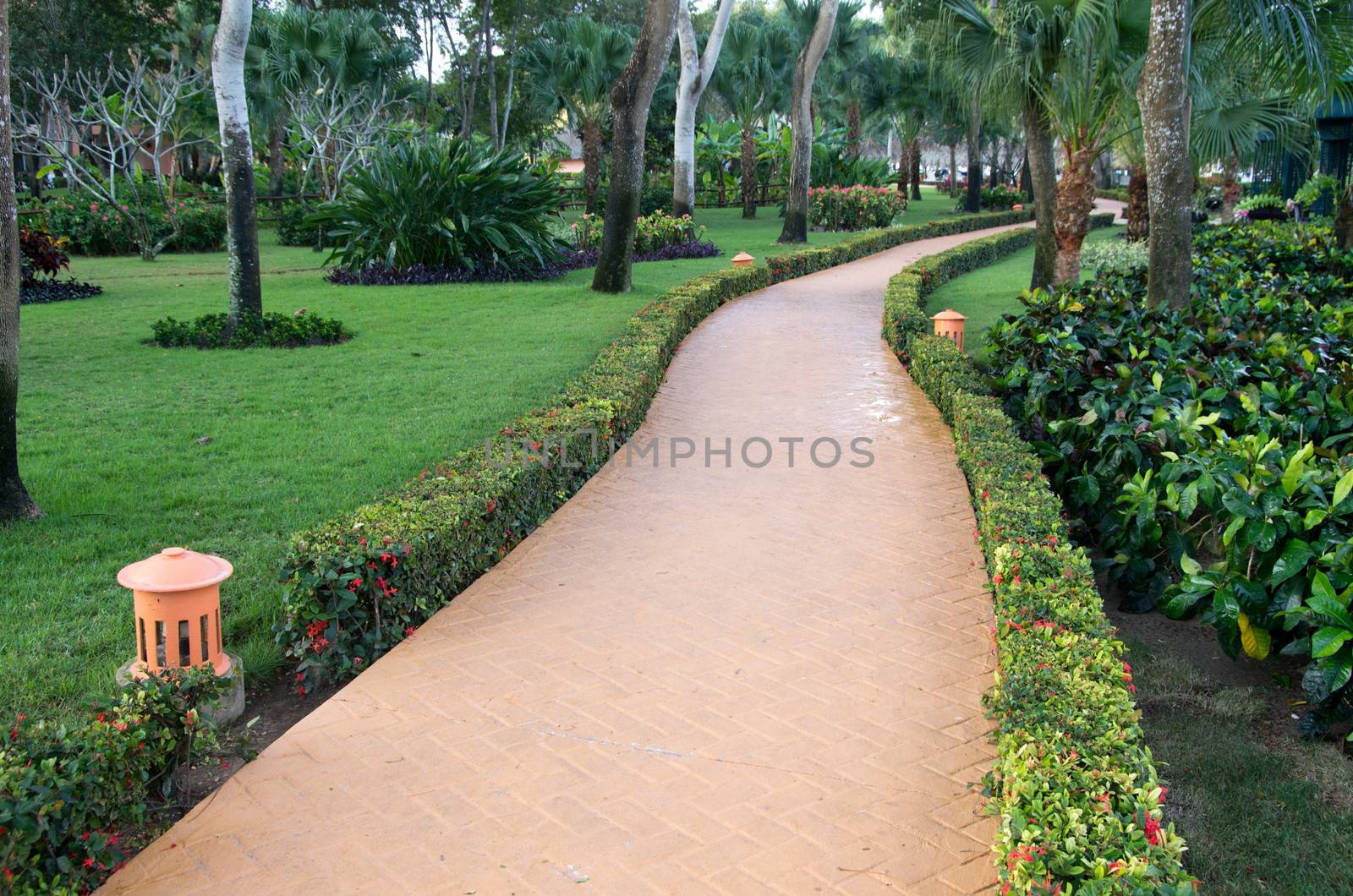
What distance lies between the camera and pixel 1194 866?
131 inches

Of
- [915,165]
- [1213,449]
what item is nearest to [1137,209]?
[1213,449]

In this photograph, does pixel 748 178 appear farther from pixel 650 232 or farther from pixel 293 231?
pixel 293 231

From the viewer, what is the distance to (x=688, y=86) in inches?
935

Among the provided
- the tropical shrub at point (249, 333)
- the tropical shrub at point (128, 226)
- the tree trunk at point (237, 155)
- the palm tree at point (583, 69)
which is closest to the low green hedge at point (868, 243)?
the palm tree at point (583, 69)

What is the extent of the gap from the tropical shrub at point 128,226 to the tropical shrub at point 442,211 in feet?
21.6

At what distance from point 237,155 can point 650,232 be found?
→ 1114cm

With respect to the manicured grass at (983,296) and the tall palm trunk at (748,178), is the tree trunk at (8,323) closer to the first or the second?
the manicured grass at (983,296)

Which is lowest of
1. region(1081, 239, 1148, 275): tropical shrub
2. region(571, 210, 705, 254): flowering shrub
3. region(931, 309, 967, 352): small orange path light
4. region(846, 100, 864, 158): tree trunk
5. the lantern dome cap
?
the lantern dome cap

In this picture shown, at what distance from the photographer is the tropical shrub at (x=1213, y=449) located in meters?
4.22

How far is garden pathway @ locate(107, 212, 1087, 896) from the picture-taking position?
3.27 meters

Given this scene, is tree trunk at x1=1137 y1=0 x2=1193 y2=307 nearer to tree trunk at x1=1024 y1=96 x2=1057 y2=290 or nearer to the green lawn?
tree trunk at x1=1024 y1=96 x2=1057 y2=290

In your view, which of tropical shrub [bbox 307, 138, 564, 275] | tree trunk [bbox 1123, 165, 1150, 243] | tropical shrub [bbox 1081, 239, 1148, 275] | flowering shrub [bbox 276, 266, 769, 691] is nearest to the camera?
flowering shrub [bbox 276, 266, 769, 691]

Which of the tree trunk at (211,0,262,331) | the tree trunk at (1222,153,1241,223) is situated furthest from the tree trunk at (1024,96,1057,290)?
the tree trunk at (1222,153,1241,223)

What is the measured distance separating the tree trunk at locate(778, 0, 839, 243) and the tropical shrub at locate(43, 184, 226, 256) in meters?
12.3
